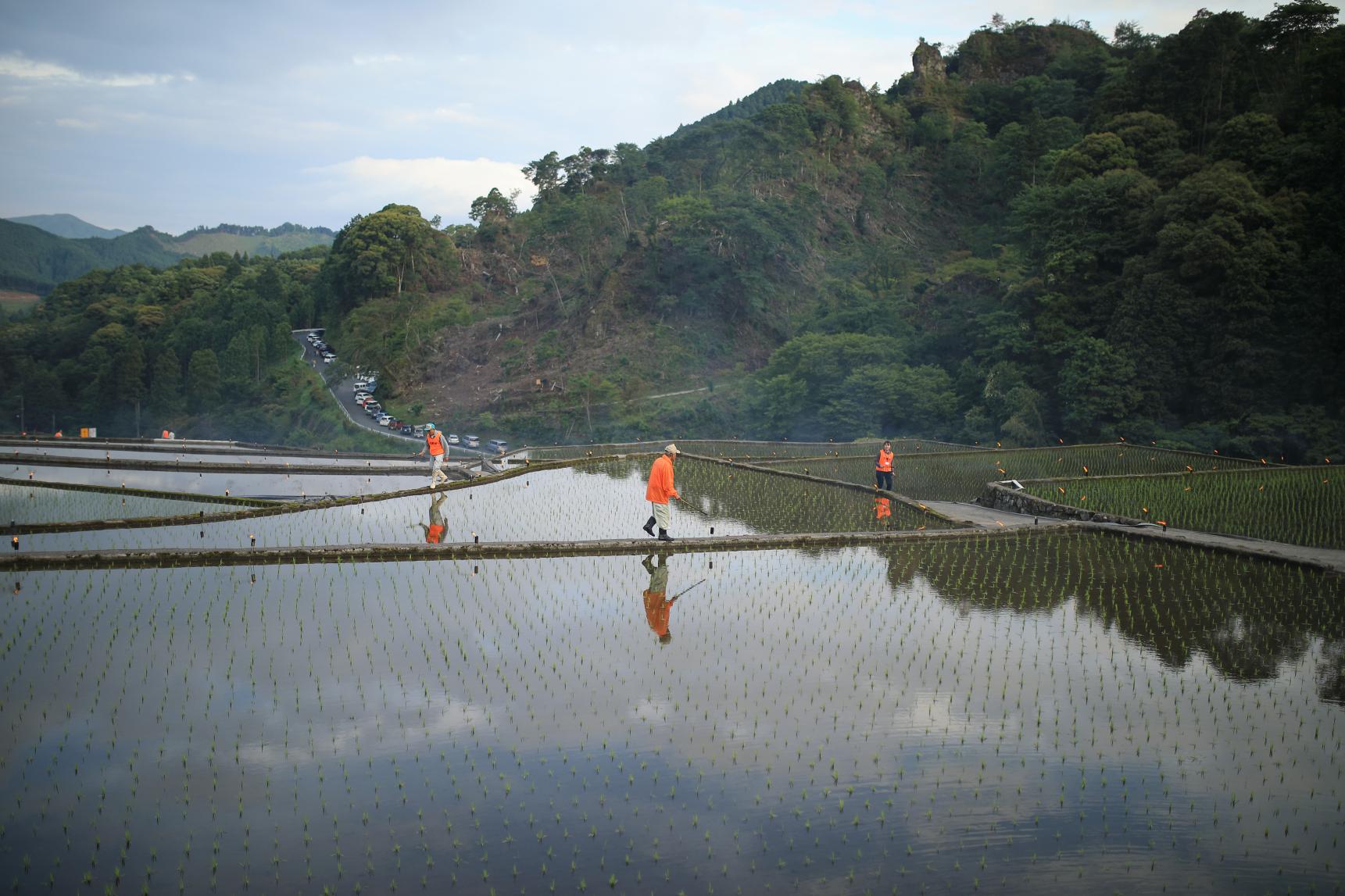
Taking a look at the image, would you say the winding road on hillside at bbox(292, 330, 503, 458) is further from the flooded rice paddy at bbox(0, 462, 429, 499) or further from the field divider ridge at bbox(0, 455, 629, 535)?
the field divider ridge at bbox(0, 455, 629, 535)

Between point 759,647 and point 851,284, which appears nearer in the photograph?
point 759,647

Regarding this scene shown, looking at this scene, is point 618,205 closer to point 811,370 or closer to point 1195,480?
point 811,370

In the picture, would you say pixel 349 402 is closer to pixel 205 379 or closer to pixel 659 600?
pixel 205 379

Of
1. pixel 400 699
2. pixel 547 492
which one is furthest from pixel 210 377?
pixel 400 699

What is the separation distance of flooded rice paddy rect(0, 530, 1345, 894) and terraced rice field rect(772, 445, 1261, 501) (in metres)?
9.30

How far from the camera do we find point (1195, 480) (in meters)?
19.4

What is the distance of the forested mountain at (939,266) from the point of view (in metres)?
28.3

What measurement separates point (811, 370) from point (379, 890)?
3462 cm

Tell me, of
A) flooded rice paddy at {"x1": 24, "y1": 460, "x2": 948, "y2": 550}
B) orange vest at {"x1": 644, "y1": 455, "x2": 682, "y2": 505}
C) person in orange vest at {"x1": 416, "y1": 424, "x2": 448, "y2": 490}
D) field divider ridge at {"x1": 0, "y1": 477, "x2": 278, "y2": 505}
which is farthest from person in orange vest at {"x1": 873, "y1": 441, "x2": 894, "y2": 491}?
field divider ridge at {"x1": 0, "y1": 477, "x2": 278, "y2": 505}

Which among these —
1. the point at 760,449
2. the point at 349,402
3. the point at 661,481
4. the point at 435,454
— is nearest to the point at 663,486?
the point at 661,481

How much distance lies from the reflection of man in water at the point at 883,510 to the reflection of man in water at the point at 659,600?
4.29 metres

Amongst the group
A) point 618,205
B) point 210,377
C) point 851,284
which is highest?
point 618,205

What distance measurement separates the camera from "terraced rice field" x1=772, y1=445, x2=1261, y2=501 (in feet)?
71.9

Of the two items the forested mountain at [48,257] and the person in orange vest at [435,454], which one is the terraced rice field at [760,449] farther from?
the forested mountain at [48,257]
